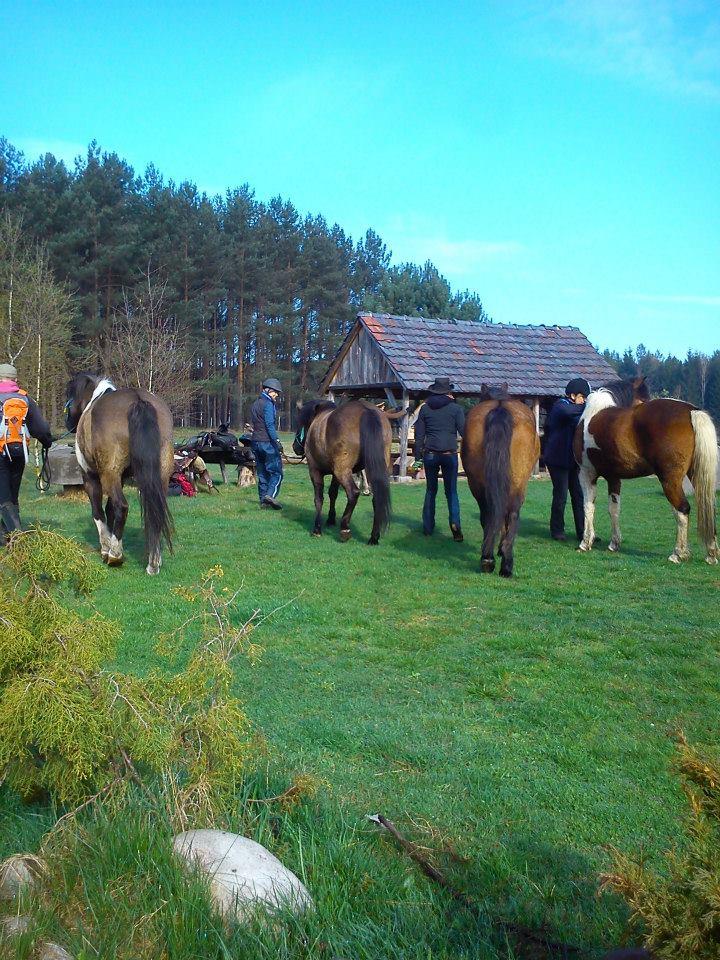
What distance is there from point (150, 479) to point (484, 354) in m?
16.1

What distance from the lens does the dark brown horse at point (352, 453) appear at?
10.3 m

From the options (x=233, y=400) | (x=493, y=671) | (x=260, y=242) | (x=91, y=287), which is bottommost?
(x=493, y=671)

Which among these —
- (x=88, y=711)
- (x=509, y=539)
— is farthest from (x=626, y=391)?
(x=88, y=711)

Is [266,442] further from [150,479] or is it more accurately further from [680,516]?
[680,516]

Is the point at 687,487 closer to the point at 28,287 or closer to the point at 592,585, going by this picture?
the point at 592,585

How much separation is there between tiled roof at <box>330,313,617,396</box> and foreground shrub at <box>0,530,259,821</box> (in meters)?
17.2

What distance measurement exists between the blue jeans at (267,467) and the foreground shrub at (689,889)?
12.5 metres

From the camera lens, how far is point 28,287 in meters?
27.0

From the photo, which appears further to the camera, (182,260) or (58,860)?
(182,260)

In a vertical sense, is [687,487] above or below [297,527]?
above

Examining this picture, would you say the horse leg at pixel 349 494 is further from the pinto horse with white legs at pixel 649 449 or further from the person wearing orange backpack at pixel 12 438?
the person wearing orange backpack at pixel 12 438

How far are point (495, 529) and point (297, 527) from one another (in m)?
4.28

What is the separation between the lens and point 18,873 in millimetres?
2674

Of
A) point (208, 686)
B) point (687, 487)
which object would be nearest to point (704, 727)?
point (208, 686)
